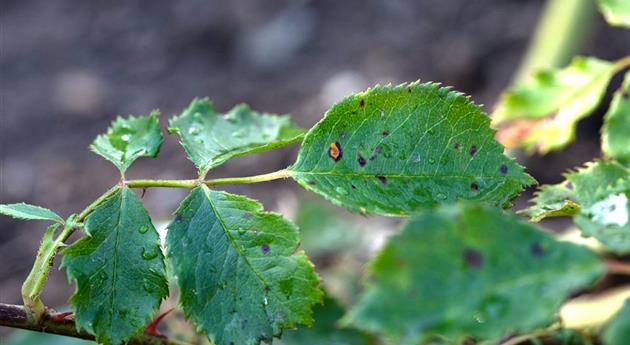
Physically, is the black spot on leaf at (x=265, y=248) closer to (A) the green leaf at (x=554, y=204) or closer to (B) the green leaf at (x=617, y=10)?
(A) the green leaf at (x=554, y=204)

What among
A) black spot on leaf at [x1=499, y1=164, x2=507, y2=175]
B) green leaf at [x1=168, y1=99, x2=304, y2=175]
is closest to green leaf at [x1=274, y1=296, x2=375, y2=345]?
green leaf at [x1=168, y1=99, x2=304, y2=175]

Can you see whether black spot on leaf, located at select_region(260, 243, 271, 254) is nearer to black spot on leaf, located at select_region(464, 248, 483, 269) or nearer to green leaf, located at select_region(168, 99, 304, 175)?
green leaf, located at select_region(168, 99, 304, 175)

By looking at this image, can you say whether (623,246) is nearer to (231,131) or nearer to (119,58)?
(231,131)

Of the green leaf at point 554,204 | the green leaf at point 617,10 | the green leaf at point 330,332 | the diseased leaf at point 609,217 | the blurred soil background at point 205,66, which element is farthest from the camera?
the blurred soil background at point 205,66

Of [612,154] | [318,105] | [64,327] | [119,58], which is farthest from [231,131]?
[119,58]

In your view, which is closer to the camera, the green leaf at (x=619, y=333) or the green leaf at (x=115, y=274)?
the green leaf at (x=619, y=333)

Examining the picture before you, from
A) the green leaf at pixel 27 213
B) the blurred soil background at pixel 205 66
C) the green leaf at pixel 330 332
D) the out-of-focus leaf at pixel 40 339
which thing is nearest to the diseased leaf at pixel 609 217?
the green leaf at pixel 27 213

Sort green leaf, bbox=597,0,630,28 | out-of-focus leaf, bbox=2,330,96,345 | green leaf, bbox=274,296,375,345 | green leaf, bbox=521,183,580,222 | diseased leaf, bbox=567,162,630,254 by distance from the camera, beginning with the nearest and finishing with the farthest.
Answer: diseased leaf, bbox=567,162,630,254
green leaf, bbox=521,183,580,222
green leaf, bbox=597,0,630,28
green leaf, bbox=274,296,375,345
out-of-focus leaf, bbox=2,330,96,345
